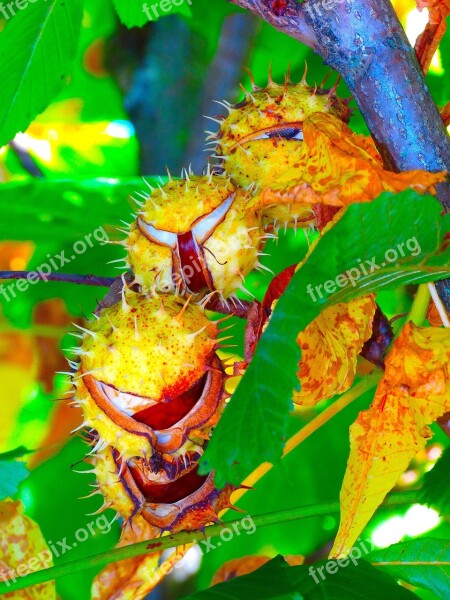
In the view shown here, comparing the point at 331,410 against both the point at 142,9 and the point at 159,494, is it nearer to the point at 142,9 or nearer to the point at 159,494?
the point at 159,494

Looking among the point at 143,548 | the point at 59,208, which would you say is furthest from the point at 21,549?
the point at 59,208

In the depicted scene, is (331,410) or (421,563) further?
(331,410)

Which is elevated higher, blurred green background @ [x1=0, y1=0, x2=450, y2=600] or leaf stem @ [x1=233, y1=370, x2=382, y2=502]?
blurred green background @ [x1=0, y1=0, x2=450, y2=600]

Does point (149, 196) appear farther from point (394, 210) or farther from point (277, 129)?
point (394, 210)

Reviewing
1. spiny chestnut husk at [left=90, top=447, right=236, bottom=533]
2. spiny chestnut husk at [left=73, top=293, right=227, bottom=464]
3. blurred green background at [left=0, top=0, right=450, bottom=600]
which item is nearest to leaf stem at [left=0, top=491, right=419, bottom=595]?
spiny chestnut husk at [left=90, top=447, right=236, bottom=533]

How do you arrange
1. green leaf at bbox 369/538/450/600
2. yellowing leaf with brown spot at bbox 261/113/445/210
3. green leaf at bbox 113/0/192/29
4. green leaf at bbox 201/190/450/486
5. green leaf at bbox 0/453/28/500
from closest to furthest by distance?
green leaf at bbox 201/190/450/486 < yellowing leaf with brown spot at bbox 261/113/445/210 < green leaf at bbox 369/538/450/600 < green leaf at bbox 0/453/28/500 < green leaf at bbox 113/0/192/29

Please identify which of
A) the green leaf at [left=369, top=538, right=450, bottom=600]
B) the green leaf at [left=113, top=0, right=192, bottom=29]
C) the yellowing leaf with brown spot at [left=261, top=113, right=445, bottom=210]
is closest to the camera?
the yellowing leaf with brown spot at [left=261, top=113, right=445, bottom=210]

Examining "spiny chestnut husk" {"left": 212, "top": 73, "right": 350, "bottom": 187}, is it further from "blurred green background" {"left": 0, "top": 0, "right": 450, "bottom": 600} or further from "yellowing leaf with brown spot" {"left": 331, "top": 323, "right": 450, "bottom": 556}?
"blurred green background" {"left": 0, "top": 0, "right": 450, "bottom": 600}
